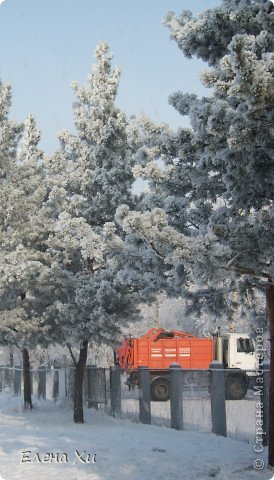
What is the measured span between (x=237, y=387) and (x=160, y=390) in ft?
9.33

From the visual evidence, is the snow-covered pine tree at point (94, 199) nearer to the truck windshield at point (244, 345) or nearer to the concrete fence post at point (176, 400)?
the concrete fence post at point (176, 400)

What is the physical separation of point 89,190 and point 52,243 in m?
1.88

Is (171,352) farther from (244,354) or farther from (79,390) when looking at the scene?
(79,390)

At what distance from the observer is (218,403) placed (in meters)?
14.5

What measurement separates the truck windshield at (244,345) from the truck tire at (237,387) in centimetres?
309

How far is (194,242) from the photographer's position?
26.5 ft

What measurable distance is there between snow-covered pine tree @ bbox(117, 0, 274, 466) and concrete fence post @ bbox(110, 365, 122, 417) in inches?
367

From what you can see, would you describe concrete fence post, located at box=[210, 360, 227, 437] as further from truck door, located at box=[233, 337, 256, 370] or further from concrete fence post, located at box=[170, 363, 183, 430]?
truck door, located at box=[233, 337, 256, 370]

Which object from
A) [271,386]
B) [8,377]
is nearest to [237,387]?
[271,386]

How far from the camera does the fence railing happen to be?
1442 centimetres

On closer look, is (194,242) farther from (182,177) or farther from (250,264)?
(182,177)

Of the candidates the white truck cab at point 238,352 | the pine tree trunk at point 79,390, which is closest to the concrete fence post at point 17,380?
the white truck cab at point 238,352

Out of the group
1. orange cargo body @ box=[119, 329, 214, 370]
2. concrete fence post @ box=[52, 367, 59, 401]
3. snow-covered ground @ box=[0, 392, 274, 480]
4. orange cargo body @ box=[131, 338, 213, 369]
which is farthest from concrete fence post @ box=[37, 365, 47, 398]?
snow-covered ground @ box=[0, 392, 274, 480]

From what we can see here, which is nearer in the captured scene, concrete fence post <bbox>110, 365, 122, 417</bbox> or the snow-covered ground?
the snow-covered ground
